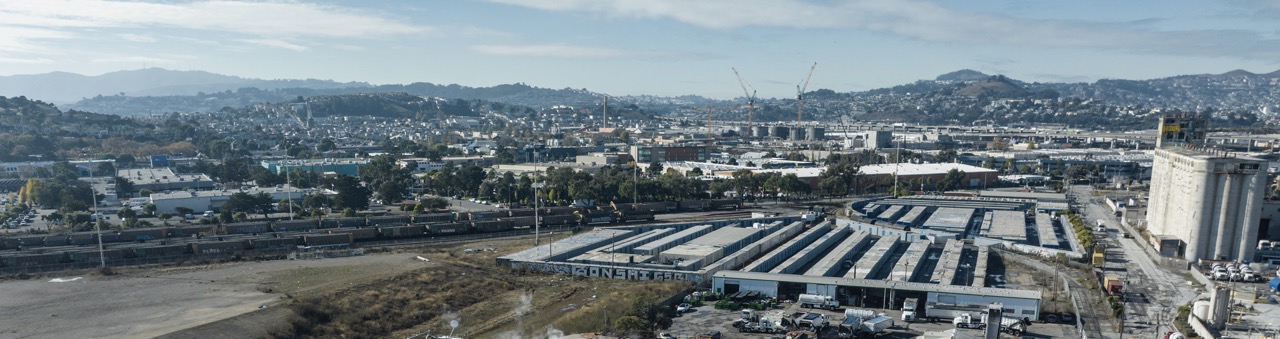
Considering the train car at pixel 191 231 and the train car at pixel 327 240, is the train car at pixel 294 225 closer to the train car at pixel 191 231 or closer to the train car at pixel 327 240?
the train car at pixel 191 231

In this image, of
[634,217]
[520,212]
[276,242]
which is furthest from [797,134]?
→ [276,242]

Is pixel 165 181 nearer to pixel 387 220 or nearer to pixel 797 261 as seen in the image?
pixel 387 220

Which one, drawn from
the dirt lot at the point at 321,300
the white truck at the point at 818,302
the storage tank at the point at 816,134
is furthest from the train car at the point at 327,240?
the storage tank at the point at 816,134

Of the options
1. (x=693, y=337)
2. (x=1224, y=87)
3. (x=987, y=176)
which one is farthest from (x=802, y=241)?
(x=1224, y=87)

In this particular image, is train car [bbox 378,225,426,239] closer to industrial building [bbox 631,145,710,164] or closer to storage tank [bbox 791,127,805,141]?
industrial building [bbox 631,145,710,164]

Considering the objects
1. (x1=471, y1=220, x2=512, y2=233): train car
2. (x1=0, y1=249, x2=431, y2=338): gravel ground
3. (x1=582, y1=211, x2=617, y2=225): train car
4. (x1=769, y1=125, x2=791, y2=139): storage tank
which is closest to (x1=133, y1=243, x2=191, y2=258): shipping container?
(x1=0, y1=249, x2=431, y2=338): gravel ground

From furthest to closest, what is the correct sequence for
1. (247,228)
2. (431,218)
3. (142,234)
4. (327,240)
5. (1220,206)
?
1. (431,218)
2. (247,228)
3. (142,234)
4. (327,240)
5. (1220,206)
